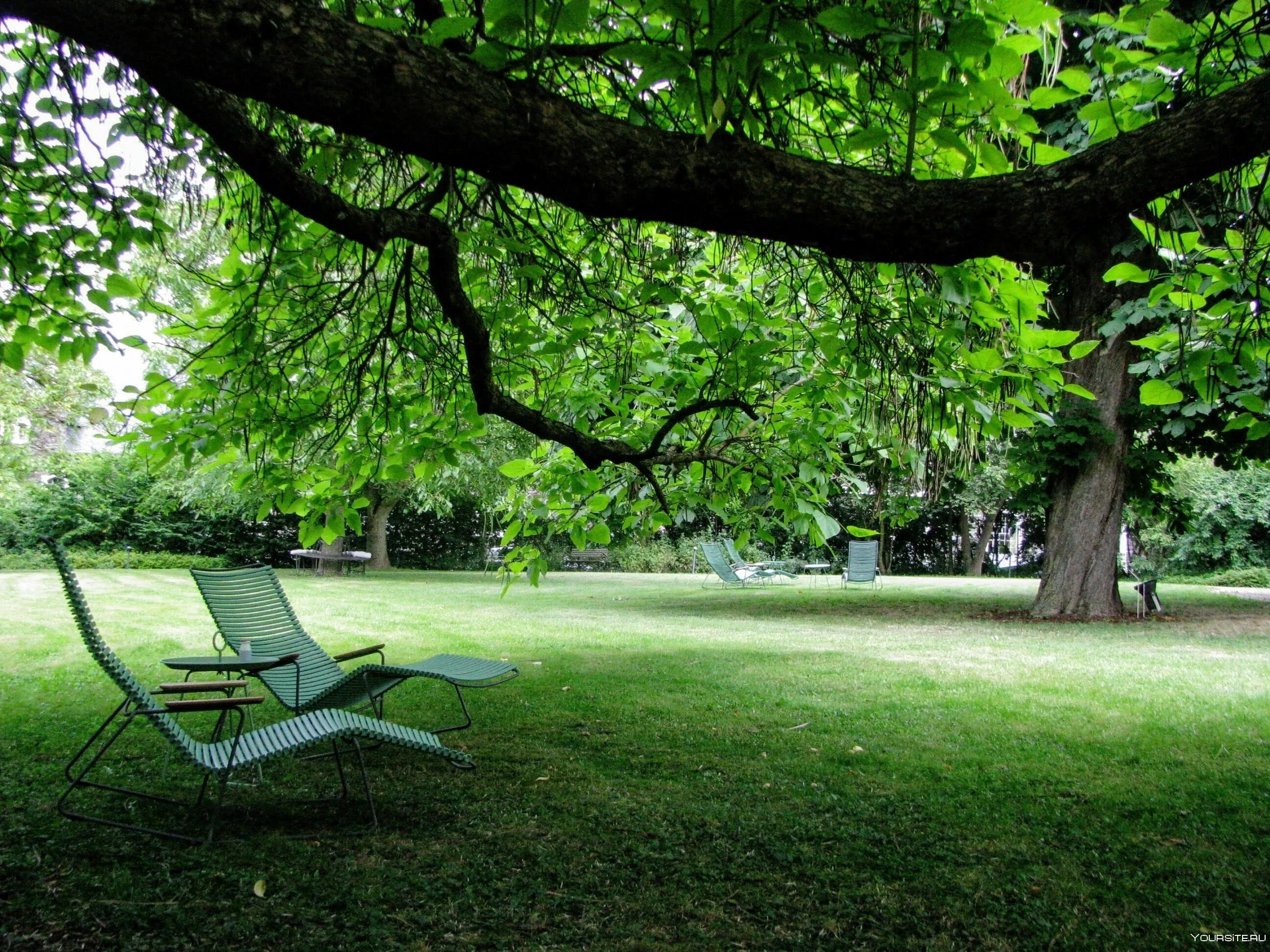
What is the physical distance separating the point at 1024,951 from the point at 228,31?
330 cm

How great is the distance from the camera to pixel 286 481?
4699 millimetres

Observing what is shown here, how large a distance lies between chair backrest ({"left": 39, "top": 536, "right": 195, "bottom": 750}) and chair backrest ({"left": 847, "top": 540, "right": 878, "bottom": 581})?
49.9ft

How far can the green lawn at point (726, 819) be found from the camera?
2830 millimetres

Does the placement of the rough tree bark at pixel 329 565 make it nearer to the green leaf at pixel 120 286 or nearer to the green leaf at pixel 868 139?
the green leaf at pixel 120 286

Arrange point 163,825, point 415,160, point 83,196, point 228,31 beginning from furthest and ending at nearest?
point 415,160 < point 83,196 < point 163,825 < point 228,31

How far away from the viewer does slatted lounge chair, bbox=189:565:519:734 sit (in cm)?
468

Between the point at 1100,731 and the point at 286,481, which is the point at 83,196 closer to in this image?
the point at 286,481

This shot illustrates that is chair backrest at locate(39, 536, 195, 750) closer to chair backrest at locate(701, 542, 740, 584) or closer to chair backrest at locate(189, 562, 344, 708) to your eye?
chair backrest at locate(189, 562, 344, 708)

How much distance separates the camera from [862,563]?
17625 mm

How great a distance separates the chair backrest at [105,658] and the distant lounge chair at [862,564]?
1513cm

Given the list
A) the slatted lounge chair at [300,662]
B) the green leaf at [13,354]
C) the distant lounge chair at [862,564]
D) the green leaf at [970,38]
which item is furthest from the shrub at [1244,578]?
the green leaf at [13,354]

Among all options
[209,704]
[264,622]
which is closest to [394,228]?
[209,704]

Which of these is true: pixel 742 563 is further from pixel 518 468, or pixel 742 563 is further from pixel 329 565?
pixel 518 468

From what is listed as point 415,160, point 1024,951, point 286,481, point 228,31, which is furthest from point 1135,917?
point 415,160
